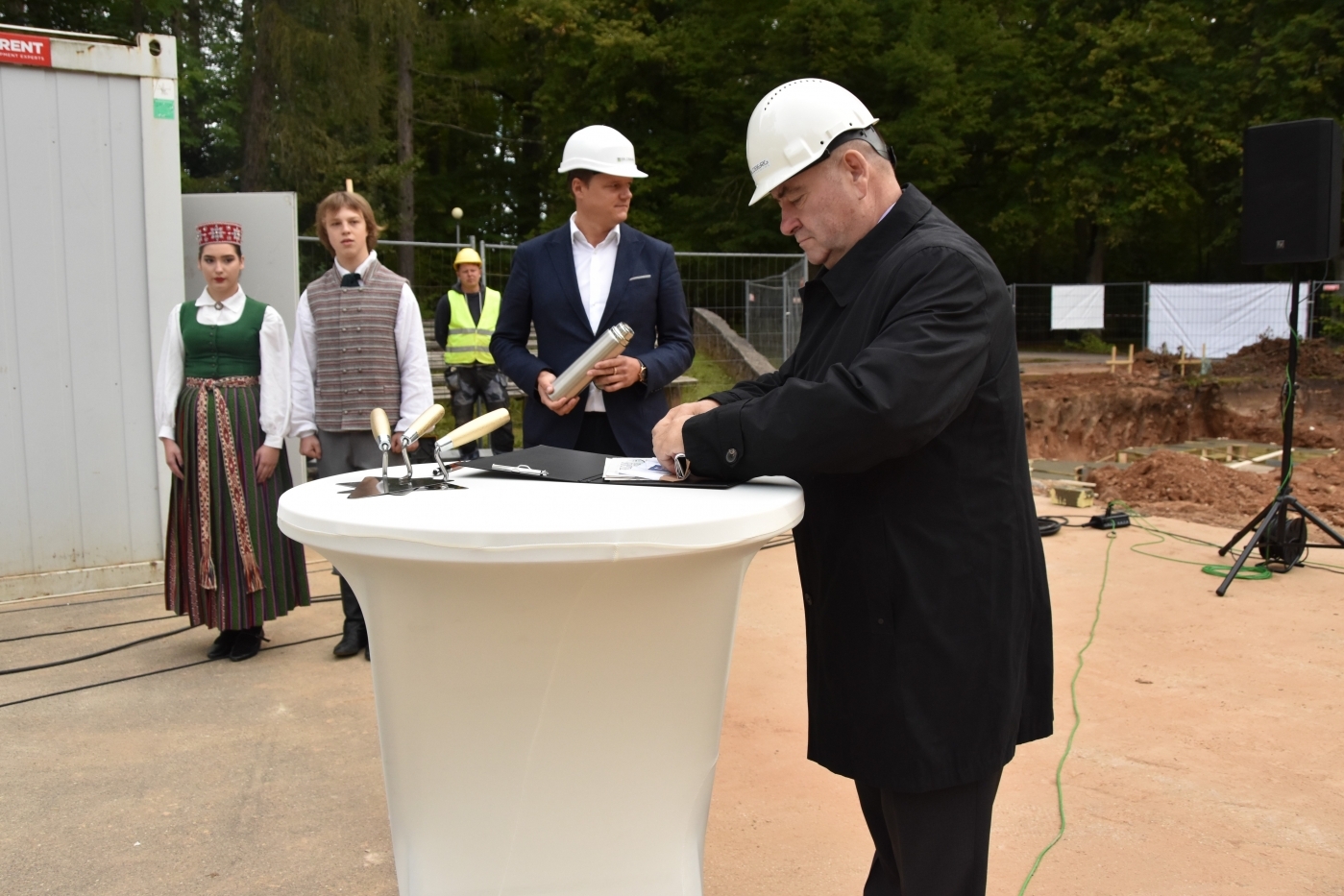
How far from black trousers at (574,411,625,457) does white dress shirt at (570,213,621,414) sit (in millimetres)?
242

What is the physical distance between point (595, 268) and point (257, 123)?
14774 mm

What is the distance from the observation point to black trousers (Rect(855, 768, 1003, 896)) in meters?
1.67

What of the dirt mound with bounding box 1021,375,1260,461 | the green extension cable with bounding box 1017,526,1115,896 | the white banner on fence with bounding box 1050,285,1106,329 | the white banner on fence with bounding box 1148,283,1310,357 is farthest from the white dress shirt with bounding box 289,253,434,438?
the white banner on fence with bounding box 1050,285,1106,329

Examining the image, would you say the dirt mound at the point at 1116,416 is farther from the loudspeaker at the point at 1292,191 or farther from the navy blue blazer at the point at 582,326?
the navy blue blazer at the point at 582,326

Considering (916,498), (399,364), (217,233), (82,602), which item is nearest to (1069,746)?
(916,498)

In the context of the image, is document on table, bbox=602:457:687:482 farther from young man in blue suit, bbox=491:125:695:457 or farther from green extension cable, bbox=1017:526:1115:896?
green extension cable, bbox=1017:526:1115:896

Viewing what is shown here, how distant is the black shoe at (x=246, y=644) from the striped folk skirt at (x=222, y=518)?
14 cm

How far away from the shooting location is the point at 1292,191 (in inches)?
216

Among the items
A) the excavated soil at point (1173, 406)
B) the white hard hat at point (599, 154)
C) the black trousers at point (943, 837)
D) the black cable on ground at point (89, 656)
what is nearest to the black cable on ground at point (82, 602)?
the black cable on ground at point (89, 656)

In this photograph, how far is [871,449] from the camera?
1.49 metres

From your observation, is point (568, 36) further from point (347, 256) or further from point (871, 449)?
point (871, 449)

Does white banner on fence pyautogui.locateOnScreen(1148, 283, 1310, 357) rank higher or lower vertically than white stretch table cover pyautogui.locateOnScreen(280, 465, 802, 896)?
higher

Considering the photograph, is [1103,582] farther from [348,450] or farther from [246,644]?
[246,644]

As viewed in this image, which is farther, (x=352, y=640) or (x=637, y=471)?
(x=352, y=640)
